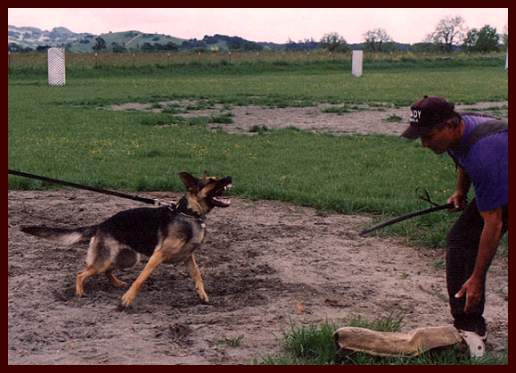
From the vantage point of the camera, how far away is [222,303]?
5953 millimetres

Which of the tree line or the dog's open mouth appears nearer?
the dog's open mouth

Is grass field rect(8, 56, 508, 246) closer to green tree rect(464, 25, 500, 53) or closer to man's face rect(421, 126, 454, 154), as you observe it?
man's face rect(421, 126, 454, 154)

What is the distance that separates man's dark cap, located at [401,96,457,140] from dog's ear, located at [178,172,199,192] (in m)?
1.98

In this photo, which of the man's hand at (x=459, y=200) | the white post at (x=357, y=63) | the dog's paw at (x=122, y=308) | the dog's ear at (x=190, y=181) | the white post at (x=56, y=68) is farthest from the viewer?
the white post at (x=357, y=63)

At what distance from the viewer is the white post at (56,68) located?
33.4 meters

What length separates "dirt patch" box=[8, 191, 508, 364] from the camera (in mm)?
4895

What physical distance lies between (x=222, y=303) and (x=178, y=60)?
41.4 meters

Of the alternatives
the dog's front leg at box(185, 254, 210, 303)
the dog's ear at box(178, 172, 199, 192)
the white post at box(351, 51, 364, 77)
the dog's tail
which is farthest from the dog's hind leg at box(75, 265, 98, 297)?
the white post at box(351, 51, 364, 77)

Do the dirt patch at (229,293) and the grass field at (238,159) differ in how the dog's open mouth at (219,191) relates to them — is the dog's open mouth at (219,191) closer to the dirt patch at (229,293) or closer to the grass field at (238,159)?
the dirt patch at (229,293)

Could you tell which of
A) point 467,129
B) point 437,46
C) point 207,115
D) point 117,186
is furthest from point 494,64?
point 467,129

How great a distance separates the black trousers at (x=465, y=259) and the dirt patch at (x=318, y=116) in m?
11.6

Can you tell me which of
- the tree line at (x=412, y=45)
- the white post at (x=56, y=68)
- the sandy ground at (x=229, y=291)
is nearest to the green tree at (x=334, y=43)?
the tree line at (x=412, y=45)

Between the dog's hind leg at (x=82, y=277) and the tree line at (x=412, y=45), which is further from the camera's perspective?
the tree line at (x=412, y=45)

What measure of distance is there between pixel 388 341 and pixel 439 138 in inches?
50.5
